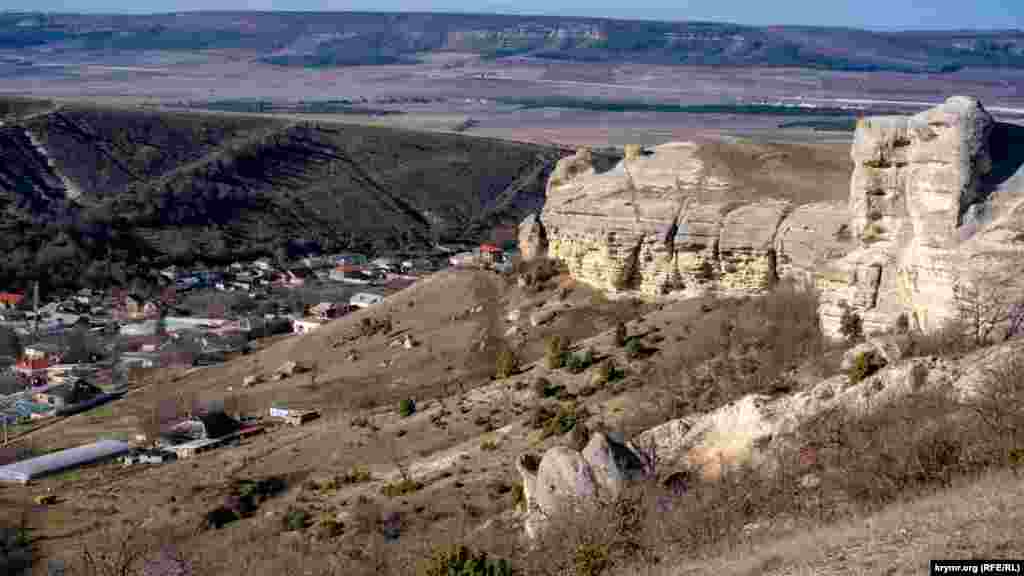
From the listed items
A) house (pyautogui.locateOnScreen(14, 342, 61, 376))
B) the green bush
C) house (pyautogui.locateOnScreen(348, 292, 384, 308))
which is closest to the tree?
the green bush

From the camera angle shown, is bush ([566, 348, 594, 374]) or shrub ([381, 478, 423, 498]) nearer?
→ shrub ([381, 478, 423, 498])

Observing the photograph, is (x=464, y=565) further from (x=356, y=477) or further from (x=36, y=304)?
(x=36, y=304)

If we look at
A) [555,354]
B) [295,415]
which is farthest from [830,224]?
[295,415]

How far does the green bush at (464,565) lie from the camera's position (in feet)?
41.9

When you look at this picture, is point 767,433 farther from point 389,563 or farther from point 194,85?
point 194,85

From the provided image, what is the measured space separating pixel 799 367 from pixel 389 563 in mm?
6639

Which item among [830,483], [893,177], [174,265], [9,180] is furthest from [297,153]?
[830,483]

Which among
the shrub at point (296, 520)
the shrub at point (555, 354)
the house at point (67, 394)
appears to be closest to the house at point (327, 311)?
the house at point (67, 394)

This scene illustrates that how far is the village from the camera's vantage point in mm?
26203

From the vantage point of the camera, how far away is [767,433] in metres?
15.3

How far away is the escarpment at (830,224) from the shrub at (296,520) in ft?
27.3

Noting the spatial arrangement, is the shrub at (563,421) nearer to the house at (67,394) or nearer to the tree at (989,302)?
the tree at (989,302)

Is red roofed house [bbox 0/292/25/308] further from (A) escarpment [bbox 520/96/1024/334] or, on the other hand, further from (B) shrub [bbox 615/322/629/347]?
(B) shrub [bbox 615/322/629/347]

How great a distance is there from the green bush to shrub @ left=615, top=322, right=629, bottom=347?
9.19m
